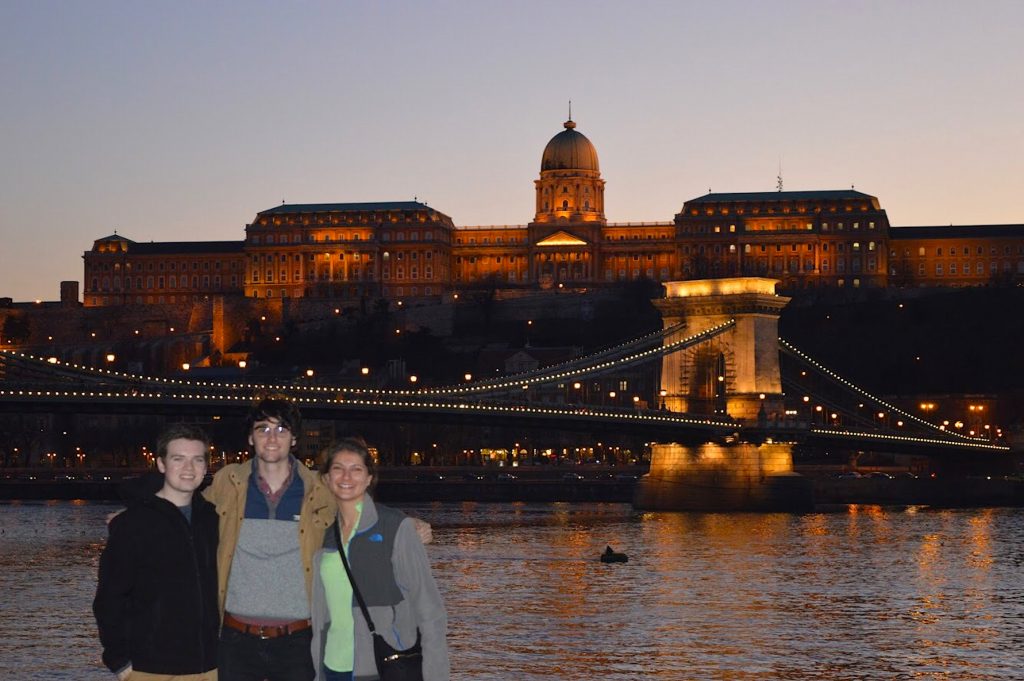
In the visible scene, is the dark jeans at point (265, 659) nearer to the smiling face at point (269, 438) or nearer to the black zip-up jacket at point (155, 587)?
the black zip-up jacket at point (155, 587)

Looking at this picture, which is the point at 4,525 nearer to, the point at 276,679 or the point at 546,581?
the point at 546,581

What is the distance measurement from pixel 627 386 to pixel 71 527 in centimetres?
4014

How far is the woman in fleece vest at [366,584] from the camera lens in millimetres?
7590

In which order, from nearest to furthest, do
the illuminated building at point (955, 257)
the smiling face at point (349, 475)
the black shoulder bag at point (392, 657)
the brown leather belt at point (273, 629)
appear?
1. the smiling face at point (349, 475)
2. the black shoulder bag at point (392, 657)
3. the brown leather belt at point (273, 629)
4. the illuminated building at point (955, 257)

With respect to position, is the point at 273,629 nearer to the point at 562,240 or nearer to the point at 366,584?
the point at 366,584

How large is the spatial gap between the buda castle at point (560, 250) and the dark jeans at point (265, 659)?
398 ft

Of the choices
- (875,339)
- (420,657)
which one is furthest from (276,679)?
(875,339)

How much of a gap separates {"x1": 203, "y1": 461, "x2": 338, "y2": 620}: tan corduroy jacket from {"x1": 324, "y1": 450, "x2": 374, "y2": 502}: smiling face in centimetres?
19

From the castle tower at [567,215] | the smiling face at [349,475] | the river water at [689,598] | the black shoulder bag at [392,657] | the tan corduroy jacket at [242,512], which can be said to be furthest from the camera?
the castle tower at [567,215]

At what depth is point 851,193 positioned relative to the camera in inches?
5330

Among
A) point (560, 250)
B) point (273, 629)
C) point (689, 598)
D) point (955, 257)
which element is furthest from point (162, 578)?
point (560, 250)

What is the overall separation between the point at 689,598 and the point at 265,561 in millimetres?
21955

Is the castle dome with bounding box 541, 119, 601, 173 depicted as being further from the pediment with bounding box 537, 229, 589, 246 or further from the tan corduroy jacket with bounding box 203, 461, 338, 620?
the tan corduroy jacket with bounding box 203, 461, 338, 620

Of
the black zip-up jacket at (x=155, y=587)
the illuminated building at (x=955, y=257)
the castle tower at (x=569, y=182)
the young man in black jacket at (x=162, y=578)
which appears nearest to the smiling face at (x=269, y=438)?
the young man in black jacket at (x=162, y=578)
